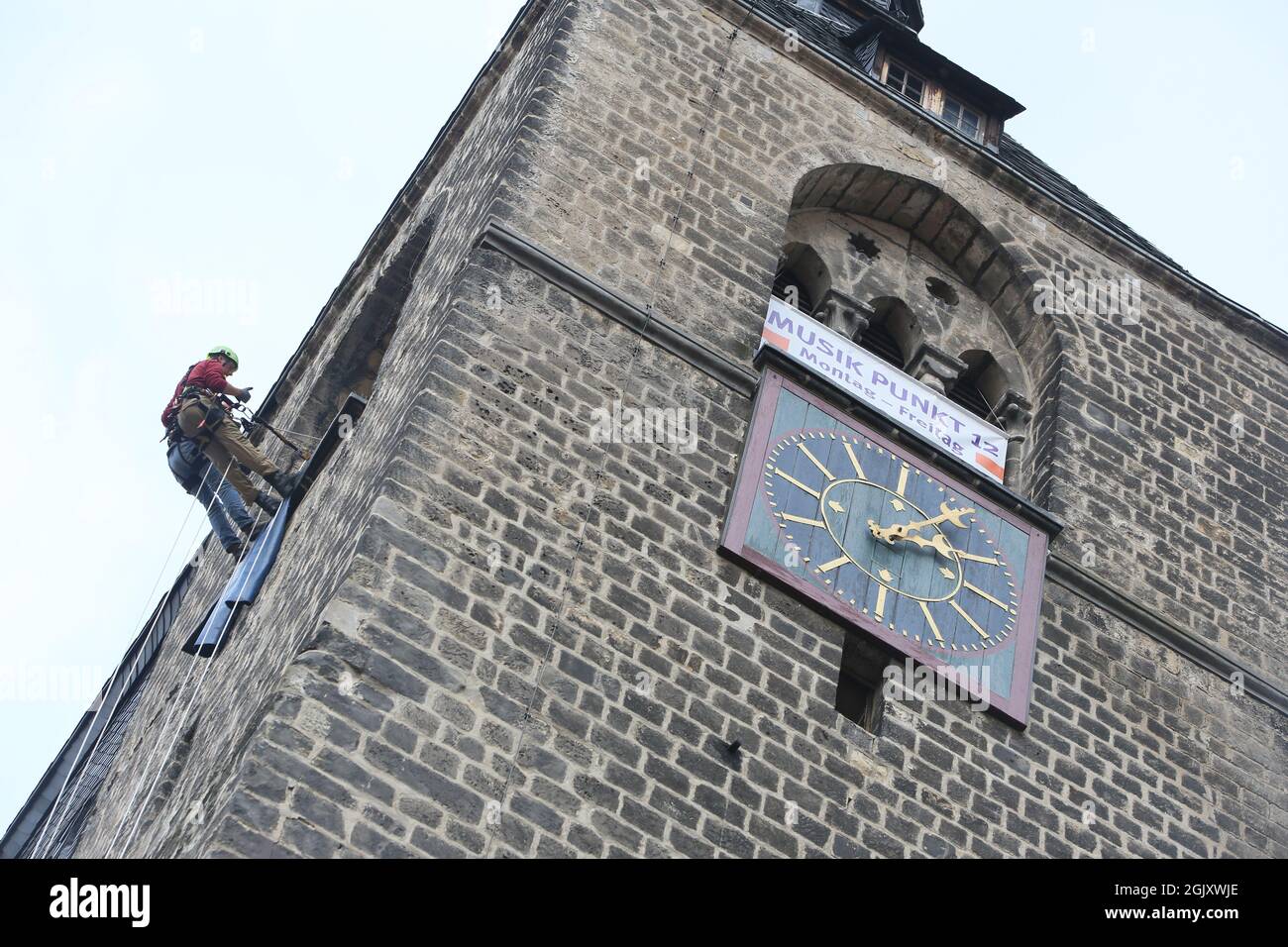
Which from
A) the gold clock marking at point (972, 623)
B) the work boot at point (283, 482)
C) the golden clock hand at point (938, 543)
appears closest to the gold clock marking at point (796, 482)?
the golden clock hand at point (938, 543)

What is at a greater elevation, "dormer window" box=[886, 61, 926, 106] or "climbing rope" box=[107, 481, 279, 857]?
"dormer window" box=[886, 61, 926, 106]

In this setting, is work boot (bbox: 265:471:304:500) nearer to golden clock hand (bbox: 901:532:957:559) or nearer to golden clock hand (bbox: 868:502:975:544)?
golden clock hand (bbox: 868:502:975:544)

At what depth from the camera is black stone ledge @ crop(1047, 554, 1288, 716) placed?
13742mm

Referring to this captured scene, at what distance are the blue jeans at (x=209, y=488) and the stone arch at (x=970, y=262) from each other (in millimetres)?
4317

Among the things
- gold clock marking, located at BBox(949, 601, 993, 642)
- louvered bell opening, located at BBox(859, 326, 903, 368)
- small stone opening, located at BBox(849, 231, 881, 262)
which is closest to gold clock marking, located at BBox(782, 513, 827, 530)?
gold clock marking, located at BBox(949, 601, 993, 642)

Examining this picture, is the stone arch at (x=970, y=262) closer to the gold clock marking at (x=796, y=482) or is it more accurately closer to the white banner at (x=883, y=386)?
the white banner at (x=883, y=386)

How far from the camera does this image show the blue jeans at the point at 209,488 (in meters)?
15.1

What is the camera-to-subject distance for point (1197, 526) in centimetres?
1473

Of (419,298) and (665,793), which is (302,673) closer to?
(665,793)

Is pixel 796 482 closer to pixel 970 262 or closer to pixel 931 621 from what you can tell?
pixel 931 621

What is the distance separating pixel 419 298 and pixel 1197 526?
5.42 metres

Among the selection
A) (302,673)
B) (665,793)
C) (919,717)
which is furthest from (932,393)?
(302,673)

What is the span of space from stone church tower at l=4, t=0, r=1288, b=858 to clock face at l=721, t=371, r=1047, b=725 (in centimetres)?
8
